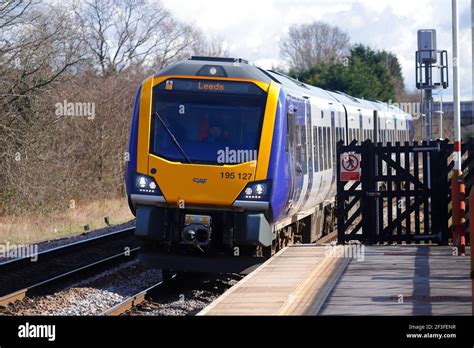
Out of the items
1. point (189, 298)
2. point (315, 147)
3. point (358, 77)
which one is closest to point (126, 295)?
point (189, 298)

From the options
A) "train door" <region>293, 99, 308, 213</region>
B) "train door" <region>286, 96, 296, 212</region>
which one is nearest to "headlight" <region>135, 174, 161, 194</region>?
"train door" <region>286, 96, 296, 212</region>

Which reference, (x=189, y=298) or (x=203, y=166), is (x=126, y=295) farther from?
(x=203, y=166)

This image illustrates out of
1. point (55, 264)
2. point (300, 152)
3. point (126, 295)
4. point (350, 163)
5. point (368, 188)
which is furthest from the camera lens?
point (55, 264)

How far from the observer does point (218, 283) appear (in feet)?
50.0

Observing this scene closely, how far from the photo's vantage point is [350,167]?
16.4m

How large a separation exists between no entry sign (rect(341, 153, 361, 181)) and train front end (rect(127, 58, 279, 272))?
3046 millimetres

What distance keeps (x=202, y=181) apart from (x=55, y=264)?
4805 mm

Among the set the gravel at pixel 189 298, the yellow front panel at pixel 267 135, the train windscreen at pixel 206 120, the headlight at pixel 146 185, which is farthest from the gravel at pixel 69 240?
the yellow front panel at pixel 267 135

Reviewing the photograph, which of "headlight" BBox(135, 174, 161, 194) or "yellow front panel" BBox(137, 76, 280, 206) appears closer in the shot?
"yellow front panel" BBox(137, 76, 280, 206)

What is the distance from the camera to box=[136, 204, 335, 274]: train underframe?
13.5 meters

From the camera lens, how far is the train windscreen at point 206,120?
13.5 m

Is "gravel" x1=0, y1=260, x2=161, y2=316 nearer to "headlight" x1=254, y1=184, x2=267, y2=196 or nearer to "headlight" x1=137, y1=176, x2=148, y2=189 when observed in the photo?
"headlight" x1=137, y1=176, x2=148, y2=189
